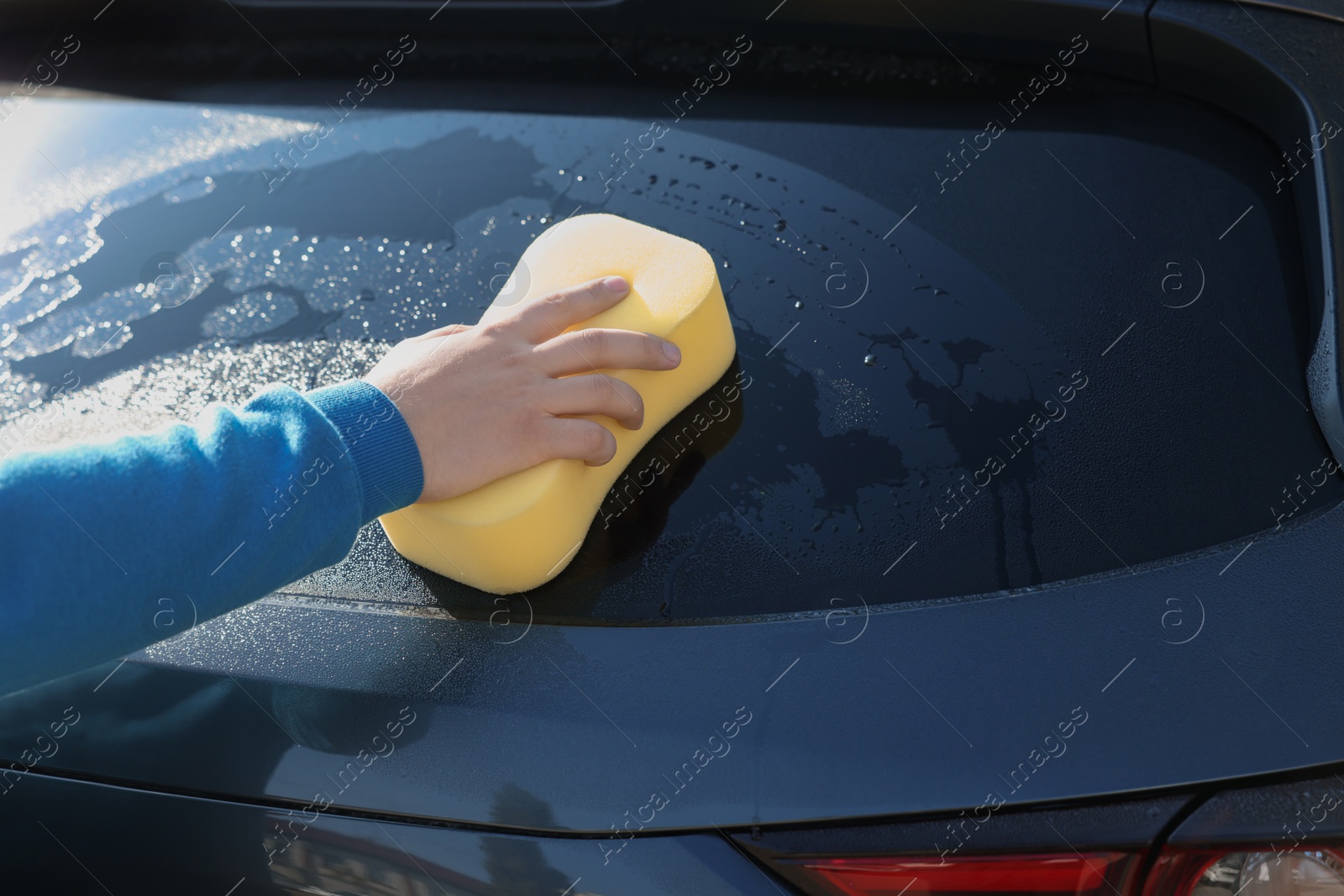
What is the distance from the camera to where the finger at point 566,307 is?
4.16 ft

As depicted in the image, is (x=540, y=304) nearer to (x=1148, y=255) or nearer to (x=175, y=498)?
(x=175, y=498)

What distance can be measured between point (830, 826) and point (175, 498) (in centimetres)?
73

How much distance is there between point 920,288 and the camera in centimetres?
132

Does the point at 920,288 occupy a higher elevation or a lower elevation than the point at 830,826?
higher

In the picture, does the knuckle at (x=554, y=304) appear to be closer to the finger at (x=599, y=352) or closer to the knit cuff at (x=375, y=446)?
the finger at (x=599, y=352)

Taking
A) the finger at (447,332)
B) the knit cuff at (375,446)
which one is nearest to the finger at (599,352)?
the finger at (447,332)

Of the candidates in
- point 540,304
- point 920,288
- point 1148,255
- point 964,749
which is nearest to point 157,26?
point 540,304

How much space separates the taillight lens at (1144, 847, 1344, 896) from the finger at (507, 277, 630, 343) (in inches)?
35.6

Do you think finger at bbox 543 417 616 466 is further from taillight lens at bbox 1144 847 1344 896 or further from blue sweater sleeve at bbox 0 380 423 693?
taillight lens at bbox 1144 847 1344 896

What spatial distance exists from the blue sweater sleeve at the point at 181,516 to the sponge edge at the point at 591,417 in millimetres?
84

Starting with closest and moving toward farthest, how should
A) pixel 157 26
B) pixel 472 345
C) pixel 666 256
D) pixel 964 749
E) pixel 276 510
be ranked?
pixel 964 749 < pixel 276 510 < pixel 472 345 < pixel 666 256 < pixel 157 26

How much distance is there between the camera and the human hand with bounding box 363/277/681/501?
114 cm

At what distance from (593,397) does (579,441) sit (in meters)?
0.07

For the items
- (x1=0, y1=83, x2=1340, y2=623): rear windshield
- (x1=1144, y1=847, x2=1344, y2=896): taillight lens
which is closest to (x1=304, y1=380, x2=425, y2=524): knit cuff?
(x1=0, y1=83, x2=1340, y2=623): rear windshield
